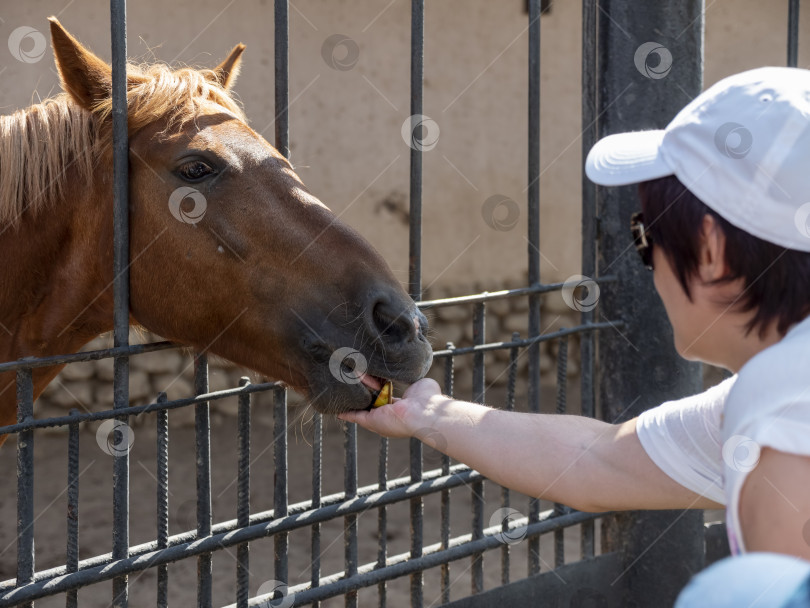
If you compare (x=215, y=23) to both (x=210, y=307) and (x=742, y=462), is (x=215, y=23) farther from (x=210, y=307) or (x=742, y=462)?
(x=742, y=462)

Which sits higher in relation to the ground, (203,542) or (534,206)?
(534,206)

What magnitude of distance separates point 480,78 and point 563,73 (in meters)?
A: 0.84

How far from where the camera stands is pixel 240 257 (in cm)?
218

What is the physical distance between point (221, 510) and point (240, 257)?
3540 mm

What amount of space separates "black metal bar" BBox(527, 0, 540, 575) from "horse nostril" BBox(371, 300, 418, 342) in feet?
3.11

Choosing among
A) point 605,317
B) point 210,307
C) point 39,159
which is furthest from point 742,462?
point 605,317

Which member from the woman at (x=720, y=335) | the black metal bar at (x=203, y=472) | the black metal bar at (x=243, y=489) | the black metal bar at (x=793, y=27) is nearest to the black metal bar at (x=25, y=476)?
the black metal bar at (x=203, y=472)

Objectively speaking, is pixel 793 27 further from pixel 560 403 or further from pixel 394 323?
pixel 394 323

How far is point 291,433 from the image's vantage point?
22.8ft

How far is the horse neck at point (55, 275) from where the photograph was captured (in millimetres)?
2299

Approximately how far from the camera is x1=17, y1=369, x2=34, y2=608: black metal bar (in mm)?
2002

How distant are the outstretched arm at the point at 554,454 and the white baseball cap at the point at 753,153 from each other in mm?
571

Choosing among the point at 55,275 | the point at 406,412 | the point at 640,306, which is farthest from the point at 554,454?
the point at 640,306

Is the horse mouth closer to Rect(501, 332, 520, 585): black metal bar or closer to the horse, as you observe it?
the horse
